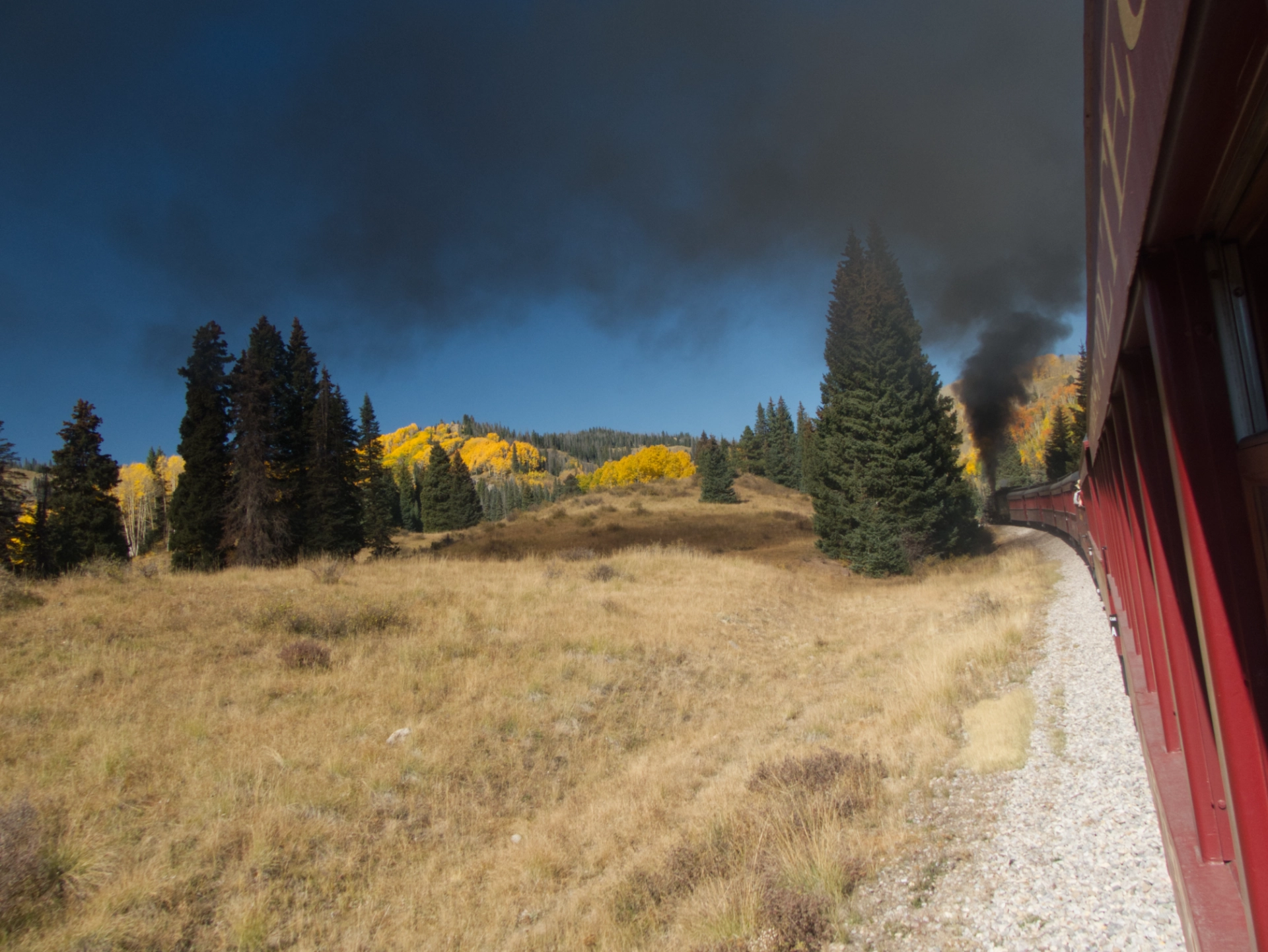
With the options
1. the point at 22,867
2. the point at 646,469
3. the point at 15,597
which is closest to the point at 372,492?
the point at 15,597

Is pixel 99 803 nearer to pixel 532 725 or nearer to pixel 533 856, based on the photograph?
pixel 533 856

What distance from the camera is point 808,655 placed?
14484mm

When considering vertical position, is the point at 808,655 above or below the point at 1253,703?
below

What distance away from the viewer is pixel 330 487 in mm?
28047

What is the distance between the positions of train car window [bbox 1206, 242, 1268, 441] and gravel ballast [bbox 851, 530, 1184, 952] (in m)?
3.22

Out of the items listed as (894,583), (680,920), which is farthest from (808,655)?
(680,920)

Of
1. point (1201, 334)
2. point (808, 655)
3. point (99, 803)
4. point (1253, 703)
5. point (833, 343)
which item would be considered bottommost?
point (808, 655)

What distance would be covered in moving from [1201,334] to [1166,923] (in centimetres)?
353

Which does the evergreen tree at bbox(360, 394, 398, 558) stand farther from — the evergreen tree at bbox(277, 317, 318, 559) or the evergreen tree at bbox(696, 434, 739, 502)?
the evergreen tree at bbox(696, 434, 739, 502)

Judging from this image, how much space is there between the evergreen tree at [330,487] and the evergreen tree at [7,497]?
9293mm

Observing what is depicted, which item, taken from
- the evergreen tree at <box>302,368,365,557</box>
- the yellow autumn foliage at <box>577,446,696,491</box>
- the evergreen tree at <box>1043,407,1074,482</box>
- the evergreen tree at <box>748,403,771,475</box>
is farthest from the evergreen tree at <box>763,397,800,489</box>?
the evergreen tree at <box>302,368,365,557</box>

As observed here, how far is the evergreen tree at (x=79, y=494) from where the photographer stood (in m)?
29.9

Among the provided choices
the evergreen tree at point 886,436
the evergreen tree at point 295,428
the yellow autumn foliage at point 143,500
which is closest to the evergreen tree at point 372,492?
the evergreen tree at point 295,428

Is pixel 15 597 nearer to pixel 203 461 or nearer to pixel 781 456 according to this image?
pixel 203 461
